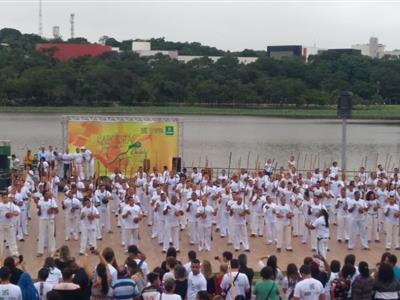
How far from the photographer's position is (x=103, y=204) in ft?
66.5

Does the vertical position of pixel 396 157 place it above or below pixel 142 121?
below

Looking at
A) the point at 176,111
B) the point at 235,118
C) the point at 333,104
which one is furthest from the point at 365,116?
the point at 176,111

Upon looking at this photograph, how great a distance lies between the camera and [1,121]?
71500 millimetres

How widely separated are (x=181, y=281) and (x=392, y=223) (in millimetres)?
10053

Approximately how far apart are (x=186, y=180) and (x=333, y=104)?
65.1 metres

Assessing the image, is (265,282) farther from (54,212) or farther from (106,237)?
(106,237)

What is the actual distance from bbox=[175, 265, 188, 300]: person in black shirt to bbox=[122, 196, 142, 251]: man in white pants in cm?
782

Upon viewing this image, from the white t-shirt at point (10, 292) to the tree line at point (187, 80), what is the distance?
71493mm

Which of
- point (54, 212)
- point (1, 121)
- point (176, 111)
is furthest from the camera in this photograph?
point (176, 111)

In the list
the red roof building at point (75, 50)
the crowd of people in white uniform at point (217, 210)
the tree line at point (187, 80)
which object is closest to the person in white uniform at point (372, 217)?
the crowd of people in white uniform at point (217, 210)

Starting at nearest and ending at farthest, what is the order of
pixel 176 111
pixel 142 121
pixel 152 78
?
pixel 142 121, pixel 176 111, pixel 152 78

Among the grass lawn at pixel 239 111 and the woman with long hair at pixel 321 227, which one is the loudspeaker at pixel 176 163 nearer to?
the woman with long hair at pixel 321 227

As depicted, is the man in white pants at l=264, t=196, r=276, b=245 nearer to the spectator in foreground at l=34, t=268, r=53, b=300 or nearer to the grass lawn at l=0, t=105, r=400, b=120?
the spectator in foreground at l=34, t=268, r=53, b=300

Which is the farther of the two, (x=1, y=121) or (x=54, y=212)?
(x=1, y=121)
